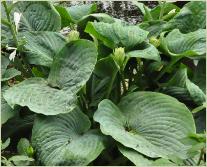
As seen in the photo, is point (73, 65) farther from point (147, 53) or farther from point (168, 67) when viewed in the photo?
point (168, 67)

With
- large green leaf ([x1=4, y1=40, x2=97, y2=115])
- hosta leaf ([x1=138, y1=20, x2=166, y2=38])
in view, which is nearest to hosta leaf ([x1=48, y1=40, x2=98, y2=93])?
large green leaf ([x1=4, y1=40, x2=97, y2=115])

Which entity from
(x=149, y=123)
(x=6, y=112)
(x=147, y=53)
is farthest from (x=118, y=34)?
(x=6, y=112)

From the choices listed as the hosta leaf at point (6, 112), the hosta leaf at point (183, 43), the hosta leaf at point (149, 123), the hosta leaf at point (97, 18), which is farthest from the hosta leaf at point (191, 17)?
the hosta leaf at point (6, 112)

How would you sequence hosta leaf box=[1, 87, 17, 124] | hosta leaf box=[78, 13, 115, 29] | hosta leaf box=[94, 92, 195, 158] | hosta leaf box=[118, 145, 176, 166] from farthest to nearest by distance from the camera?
hosta leaf box=[78, 13, 115, 29] → hosta leaf box=[1, 87, 17, 124] → hosta leaf box=[94, 92, 195, 158] → hosta leaf box=[118, 145, 176, 166]

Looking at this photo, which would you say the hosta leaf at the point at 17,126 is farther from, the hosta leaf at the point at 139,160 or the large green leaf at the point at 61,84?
the hosta leaf at the point at 139,160

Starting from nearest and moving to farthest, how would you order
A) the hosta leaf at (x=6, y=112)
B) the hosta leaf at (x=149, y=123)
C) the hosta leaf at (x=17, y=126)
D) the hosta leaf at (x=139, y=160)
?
the hosta leaf at (x=139, y=160)
the hosta leaf at (x=149, y=123)
the hosta leaf at (x=6, y=112)
the hosta leaf at (x=17, y=126)

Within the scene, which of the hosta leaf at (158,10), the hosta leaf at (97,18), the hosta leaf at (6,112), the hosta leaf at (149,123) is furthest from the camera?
the hosta leaf at (158,10)

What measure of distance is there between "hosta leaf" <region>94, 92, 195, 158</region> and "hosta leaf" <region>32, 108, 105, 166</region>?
2.9 inches

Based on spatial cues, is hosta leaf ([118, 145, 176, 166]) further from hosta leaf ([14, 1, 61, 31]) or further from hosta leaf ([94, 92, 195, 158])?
hosta leaf ([14, 1, 61, 31])

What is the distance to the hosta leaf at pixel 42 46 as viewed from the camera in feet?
5.85

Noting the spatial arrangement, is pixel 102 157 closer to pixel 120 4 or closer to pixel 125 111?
pixel 125 111

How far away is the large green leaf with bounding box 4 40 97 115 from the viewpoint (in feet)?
5.15

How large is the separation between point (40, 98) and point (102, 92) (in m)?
0.28

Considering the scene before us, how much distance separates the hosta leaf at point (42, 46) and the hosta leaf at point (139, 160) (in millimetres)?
483
